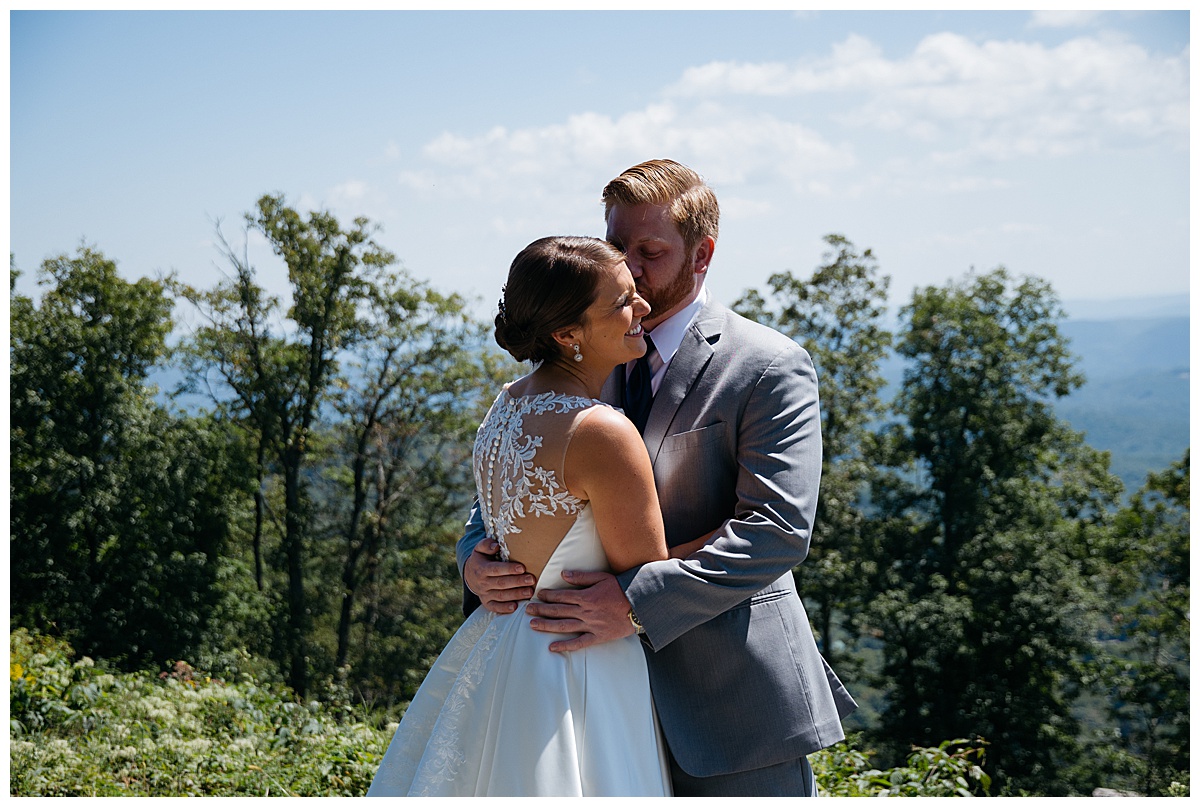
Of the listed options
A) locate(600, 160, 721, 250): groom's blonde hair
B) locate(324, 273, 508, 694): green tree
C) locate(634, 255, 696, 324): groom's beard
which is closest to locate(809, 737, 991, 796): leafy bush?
locate(634, 255, 696, 324): groom's beard

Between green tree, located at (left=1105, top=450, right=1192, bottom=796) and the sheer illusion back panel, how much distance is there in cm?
1868

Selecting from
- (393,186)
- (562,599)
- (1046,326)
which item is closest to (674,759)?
(562,599)

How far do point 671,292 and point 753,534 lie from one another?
677 millimetres

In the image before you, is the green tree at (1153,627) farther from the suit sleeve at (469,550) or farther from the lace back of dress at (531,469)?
the lace back of dress at (531,469)

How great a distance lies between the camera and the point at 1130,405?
41.3 metres

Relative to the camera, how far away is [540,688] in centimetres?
216

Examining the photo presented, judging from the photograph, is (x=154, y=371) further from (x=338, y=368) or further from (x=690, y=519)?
(x=690, y=519)

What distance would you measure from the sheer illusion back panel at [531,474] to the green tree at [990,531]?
716 inches

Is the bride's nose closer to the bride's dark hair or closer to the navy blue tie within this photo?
the bride's dark hair

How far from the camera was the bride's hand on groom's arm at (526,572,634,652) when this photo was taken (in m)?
2.16

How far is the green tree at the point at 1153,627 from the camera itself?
1803cm

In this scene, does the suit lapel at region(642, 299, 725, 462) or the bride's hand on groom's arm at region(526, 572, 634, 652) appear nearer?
the bride's hand on groom's arm at region(526, 572, 634, 652)

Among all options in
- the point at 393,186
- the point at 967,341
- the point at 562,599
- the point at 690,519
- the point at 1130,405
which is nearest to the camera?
the point at 562,599

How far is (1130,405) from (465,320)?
32.7 metres
